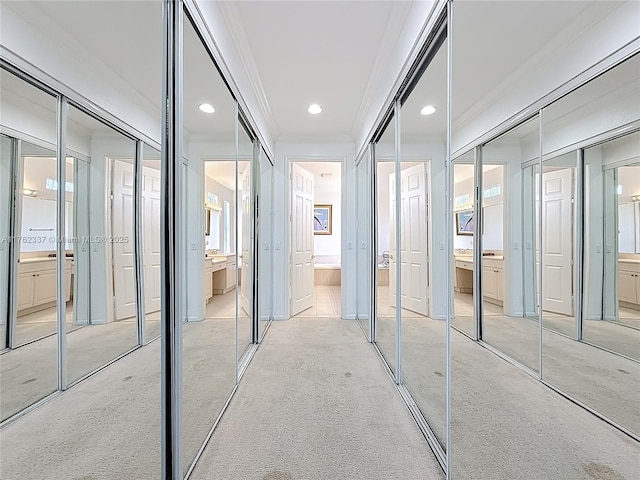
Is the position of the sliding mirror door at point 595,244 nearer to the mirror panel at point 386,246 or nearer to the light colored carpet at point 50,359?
the mirror panel at point 386,246

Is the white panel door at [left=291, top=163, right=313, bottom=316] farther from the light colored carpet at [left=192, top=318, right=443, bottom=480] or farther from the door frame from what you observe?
the light colored carpet at [left=192, top=318, right=443, bottom=480]

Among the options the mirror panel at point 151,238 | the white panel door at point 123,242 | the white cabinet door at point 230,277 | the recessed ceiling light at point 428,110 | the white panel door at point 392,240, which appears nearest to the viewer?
the white panel door at point 123,242

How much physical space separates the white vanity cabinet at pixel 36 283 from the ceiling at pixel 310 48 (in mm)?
552

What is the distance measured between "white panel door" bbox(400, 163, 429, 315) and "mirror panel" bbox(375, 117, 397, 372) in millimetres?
291

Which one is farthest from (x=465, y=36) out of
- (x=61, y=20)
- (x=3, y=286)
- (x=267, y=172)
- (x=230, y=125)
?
(x=267, y=172)

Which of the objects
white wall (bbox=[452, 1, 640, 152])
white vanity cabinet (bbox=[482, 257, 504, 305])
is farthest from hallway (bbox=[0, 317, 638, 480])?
white wall (bbox=[452, 1, 640, 152])

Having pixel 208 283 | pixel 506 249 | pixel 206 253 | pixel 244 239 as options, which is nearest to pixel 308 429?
pixel 208 283

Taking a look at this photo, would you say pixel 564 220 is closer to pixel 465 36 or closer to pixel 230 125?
pixel 465 36

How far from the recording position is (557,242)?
1283 millimetres

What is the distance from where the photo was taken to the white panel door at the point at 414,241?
195 cm

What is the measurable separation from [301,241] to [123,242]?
378 centimetres

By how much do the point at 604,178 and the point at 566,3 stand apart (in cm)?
54

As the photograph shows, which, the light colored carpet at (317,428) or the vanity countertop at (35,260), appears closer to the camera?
the vanity countertop at (35,260)

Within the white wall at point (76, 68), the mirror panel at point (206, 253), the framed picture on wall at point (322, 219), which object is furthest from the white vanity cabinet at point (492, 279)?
the framed picture on wall at point (322, 219)
